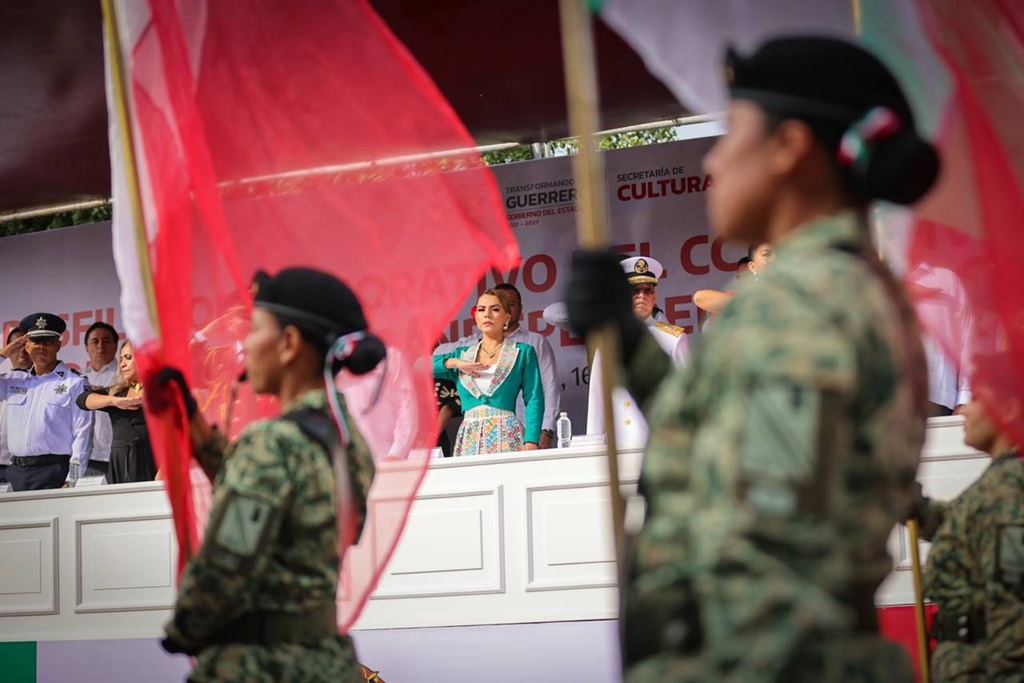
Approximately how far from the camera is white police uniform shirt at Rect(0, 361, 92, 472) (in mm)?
8555

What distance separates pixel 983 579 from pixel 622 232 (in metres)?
6.08

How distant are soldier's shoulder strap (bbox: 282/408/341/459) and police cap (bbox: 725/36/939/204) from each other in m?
1.31

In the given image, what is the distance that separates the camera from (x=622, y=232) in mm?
9555

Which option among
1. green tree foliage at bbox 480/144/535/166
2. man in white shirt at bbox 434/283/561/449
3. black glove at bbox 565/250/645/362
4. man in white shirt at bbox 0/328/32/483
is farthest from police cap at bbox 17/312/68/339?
black glove at bbox 565/250/645/362

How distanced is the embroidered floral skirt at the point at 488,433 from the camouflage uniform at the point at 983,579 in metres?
3.78

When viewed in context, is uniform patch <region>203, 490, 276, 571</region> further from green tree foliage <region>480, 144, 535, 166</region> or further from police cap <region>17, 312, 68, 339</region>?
green tree foliage <region>480, 144, 535, 166</region>

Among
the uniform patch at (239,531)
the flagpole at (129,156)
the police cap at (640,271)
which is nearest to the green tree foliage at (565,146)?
A: the police cap at (640,271)

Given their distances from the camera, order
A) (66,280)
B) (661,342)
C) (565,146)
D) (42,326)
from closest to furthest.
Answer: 1. (661,342)
2. (42,326)
3. (565,146)
4. (66,280)

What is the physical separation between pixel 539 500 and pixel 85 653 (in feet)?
9.70

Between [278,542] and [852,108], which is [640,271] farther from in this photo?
[852,108]

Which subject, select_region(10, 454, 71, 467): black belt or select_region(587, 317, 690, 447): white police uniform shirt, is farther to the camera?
select_region(10, 454, 71, 467): black belt

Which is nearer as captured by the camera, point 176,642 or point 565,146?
point 176,642

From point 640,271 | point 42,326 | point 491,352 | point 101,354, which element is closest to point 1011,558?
point 640,271

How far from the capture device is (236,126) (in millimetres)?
3703
